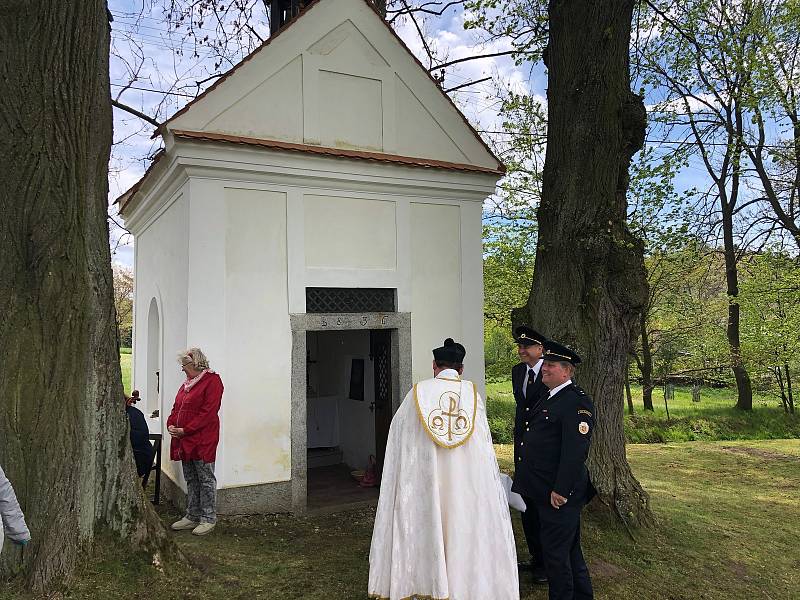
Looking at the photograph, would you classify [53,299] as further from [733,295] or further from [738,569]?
[733,295]

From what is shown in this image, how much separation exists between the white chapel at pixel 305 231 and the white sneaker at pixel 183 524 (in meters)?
0.45

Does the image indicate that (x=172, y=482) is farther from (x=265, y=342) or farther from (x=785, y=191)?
(x=785, y=191)

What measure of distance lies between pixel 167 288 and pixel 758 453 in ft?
38.8

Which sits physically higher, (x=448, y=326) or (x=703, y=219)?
(x=703, y=219)

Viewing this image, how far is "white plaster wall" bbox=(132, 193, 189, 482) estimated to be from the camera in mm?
7117

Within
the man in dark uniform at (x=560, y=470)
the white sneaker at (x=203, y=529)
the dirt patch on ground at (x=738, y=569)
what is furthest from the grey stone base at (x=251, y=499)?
the dirt patch on ground at (x=738, y=569)

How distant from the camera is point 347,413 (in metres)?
10.0

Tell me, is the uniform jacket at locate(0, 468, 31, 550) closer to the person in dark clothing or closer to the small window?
the person in dark clothing

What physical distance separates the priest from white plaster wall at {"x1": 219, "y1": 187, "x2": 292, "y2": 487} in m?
2.78

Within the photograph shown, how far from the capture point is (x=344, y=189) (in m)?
7.56

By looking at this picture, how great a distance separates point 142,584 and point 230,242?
146 inches

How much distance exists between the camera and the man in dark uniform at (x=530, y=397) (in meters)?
5.18

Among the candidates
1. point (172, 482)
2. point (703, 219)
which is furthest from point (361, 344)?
point (703, 219)

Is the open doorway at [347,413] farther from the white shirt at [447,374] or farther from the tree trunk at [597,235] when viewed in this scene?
the white shirt at [447,374]
